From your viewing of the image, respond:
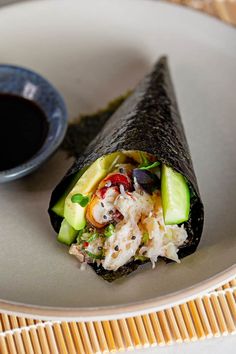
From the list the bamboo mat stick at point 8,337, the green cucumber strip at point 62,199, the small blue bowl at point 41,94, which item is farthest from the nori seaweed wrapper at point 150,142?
the bamboo mat stick at point 8,337

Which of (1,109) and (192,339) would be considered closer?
(192,339)

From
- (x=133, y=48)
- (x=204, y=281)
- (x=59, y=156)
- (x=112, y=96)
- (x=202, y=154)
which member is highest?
(x=133, y=48)

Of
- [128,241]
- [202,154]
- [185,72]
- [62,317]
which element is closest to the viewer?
[62,317]

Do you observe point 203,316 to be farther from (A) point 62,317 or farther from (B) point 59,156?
A: (B) point 59,156

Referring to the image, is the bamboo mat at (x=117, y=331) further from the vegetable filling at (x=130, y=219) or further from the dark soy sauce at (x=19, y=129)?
the dark soy sauce at (x=19, y=129)

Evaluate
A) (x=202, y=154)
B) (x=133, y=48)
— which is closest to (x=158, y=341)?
(x=202, y=154)

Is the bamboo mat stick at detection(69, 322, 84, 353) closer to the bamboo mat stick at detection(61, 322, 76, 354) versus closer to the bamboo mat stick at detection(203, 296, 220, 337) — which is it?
the bamboo mat stick at detection(61, 322, 76, 354)

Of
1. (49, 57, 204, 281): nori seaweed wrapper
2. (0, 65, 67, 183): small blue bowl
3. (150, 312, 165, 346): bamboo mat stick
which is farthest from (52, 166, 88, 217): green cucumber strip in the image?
(150, 312, 165, 346): bamboo mat stick

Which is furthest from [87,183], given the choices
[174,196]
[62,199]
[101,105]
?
[101,105]
